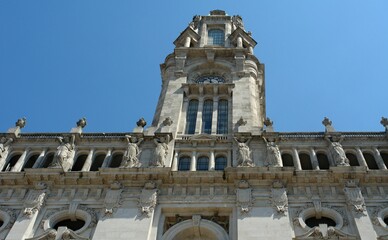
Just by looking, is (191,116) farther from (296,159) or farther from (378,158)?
(378,158)

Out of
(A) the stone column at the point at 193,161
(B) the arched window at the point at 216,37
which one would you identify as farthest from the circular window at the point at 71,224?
(B) the arched window at the point at 216,37

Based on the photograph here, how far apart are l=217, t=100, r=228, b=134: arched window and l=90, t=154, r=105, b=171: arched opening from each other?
8609mm

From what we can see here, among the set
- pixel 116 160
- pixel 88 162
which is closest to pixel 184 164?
pixel 116 160

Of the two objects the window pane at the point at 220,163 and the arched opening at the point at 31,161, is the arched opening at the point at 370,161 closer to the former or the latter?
the window pane at the point at 220,163

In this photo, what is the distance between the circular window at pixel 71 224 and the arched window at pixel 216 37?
2774 centimetres

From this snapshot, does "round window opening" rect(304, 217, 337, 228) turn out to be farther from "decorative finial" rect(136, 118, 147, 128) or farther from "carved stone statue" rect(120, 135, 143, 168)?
"decorative finial" rect(136, 118, 147, 128)

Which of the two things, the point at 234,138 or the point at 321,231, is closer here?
the point at 321,231

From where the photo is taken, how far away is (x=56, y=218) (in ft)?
90.4

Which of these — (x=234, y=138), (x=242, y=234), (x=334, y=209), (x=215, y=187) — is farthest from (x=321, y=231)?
(x=234, y=138)

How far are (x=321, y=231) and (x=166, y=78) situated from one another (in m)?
22.0

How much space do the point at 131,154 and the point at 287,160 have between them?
9761 millimetres

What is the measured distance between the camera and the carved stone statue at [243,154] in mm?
29877

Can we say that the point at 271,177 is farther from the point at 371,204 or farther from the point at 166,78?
the point at 166,78

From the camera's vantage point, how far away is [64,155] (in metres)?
31.1
